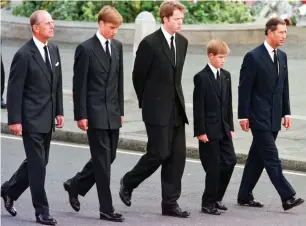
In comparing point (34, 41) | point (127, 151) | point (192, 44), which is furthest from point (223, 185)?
point (192, 44)

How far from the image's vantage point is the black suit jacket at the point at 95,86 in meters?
9.70

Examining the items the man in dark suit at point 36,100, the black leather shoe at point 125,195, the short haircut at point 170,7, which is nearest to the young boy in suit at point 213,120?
the short haircut at point 170,7

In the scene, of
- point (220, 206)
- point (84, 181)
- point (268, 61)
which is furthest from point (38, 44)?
point (220, 206)

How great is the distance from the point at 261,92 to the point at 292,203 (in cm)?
101

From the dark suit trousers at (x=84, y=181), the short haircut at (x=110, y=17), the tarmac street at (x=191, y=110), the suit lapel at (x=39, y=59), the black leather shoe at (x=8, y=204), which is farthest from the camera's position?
the tarmac street at (x=191, y=110)

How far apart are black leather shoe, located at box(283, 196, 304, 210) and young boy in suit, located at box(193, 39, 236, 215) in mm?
577

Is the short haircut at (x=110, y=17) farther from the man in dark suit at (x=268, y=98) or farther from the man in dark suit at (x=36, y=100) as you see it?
the man in dark suit at (x=268, y=98)

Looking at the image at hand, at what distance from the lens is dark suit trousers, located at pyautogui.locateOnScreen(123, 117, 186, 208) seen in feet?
32.7

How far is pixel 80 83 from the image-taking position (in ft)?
31.8

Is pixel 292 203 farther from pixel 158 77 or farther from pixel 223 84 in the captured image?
pixel 158 77

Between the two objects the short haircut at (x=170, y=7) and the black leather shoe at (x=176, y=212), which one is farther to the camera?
the black leather shoe at (x=176, y=212)

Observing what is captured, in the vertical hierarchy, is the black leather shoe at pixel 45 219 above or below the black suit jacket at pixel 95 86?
below

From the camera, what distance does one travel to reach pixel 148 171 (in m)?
10.2

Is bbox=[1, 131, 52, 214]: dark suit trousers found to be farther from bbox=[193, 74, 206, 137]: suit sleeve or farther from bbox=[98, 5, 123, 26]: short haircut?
bbox=[193, 74, 206, 137]: suit sleeve
